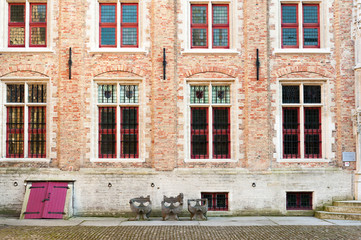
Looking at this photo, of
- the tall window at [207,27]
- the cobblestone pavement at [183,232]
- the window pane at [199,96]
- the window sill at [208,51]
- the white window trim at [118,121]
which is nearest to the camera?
the cobblestone pavement at [183,232]

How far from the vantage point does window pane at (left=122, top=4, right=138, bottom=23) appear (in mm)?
14695

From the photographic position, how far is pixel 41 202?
13.4 metres

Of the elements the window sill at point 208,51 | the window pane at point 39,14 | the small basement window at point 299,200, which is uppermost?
the window pane at point 39,14

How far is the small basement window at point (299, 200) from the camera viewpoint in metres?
14.2

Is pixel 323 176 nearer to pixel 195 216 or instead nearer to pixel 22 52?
pixel 195 216

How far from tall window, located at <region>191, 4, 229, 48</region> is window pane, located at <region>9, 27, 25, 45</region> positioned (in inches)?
247

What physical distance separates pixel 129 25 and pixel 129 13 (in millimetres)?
468

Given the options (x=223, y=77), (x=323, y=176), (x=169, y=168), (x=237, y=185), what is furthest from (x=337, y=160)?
(x=169, y=168)

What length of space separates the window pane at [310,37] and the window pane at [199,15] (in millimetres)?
3768

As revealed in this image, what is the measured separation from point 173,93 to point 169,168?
2.68 meters

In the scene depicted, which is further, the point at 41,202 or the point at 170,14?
the point at 170,14

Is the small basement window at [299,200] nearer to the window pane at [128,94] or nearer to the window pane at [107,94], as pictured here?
the window pane at [128,94]

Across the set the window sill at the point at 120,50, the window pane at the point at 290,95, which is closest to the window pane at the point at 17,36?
the window sill at the point at 120,50

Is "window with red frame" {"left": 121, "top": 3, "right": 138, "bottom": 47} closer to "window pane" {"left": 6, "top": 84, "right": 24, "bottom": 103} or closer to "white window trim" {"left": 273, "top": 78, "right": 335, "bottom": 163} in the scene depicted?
"window pane" {"left": 6, "top": 84, "right": 24, "bottom": 103}
